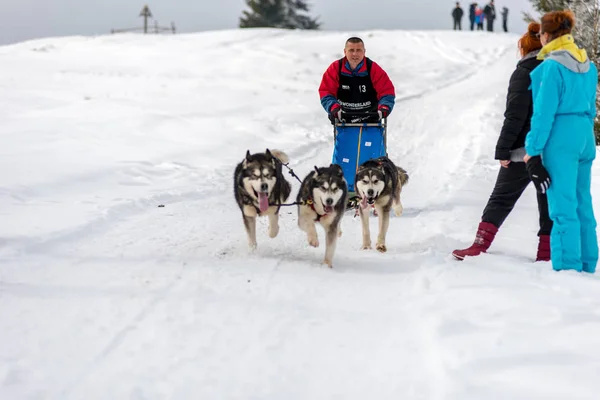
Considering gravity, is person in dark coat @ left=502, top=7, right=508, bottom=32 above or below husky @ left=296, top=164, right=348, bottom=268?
above

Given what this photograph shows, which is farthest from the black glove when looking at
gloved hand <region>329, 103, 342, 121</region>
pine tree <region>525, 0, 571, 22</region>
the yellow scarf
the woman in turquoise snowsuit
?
pine tree <region>525, 0, 571, 22</region>

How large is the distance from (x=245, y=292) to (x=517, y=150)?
2.21m

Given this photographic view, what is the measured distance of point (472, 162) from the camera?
8883 millimetres

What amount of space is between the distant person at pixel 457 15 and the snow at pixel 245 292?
24087 millimetres

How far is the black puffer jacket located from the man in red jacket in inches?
63.9

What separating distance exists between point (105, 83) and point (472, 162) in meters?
12.6

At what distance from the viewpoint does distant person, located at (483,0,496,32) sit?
31130 millimetres

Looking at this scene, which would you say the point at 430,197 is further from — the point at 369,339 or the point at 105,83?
the point at 105,83

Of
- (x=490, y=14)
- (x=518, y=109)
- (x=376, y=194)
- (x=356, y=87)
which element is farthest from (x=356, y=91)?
(x=490, y=14)

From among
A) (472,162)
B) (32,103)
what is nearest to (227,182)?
(472,162)

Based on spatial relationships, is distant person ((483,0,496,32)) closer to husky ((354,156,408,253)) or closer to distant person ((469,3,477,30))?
distant person ((469,3,477,30))

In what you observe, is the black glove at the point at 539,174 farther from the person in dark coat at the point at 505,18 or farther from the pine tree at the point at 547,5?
the person in dark coat at the point at 505,18

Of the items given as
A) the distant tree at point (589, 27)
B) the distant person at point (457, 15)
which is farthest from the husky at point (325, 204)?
the distant person at point (457, 15)

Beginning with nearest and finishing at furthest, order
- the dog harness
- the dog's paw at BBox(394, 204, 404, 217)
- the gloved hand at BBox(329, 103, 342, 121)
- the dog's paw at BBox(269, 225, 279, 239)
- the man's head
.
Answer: the dog's paw at BBox(269, 225, 279, 239), the man's head, the gloved hand at BBox(329, 103, 342, 121), the dog harness, the dog's paw at BBox(394, 204, 404, 217)
